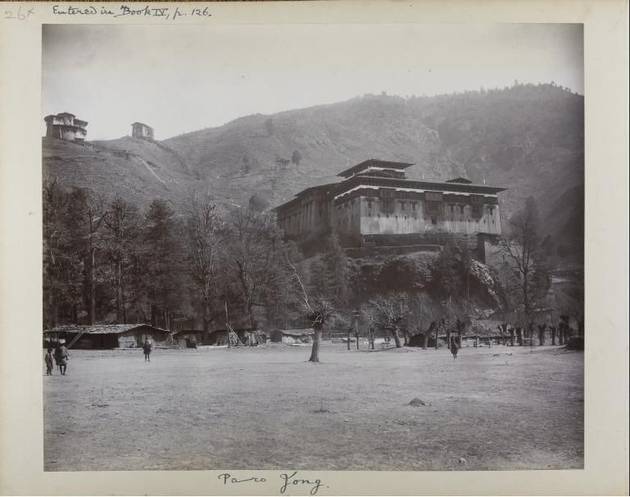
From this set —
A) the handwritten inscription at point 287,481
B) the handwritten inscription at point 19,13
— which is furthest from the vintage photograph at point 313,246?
the handwritten inscription at point 19,13

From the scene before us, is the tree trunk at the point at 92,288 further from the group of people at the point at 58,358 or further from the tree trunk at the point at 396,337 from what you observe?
the tree trunk at the point at 396,337

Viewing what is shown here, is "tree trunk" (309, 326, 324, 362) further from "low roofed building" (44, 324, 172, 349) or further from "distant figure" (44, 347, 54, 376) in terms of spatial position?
"distant figure" (44, 347, 54, 376)

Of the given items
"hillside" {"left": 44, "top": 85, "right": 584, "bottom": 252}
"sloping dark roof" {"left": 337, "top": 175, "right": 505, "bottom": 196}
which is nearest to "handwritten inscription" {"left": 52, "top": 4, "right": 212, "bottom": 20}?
"hillside" {"left": 44, "top": 85, "right": 584, "bottom": 252}

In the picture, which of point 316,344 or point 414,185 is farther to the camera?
point 414,185

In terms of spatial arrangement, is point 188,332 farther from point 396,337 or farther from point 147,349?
point 396,337

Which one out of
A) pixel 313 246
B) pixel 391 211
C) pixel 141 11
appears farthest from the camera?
pixel 391 211

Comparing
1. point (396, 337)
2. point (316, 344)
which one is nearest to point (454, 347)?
point (396, 337)

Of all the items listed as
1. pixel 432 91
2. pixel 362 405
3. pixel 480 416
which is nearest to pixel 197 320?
pixel 362 405
